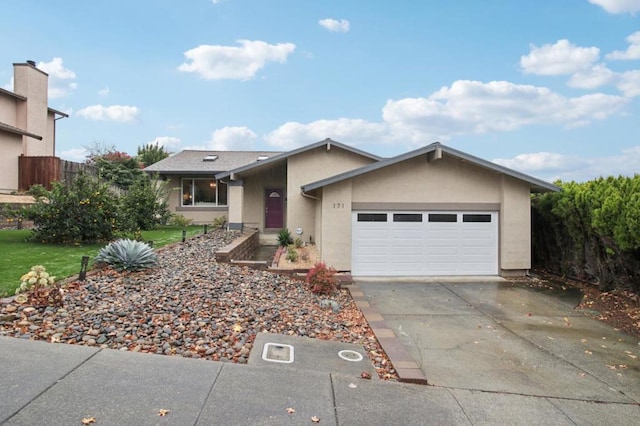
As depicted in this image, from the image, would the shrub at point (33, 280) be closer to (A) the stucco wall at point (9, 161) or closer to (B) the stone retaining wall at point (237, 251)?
(B) the stone retaining wall at point (237, 251)

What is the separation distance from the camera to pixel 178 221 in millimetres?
19141

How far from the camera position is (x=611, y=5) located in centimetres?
1072

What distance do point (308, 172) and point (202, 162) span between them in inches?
335

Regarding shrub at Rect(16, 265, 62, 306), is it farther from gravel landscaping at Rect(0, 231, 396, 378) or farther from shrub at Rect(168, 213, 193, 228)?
shrub at Rect(168, 213, 193, 228)

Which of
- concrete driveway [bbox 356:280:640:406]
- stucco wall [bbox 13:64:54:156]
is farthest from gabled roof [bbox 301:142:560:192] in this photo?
stucco wall [bbox 13:64:54:156]

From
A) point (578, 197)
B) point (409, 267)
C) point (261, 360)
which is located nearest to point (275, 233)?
point (409, 267)

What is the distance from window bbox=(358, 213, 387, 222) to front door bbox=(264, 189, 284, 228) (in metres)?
7.57

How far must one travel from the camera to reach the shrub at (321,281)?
27.5 ft

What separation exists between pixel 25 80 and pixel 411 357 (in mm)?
24953

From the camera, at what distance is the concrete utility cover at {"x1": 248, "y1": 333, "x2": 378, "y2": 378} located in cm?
430

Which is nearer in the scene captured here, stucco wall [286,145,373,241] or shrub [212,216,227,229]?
stucco wall [286,145,373,241]

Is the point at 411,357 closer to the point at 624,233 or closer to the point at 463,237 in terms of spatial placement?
the point at 624,233

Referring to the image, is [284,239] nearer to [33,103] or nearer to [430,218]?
[430,218]

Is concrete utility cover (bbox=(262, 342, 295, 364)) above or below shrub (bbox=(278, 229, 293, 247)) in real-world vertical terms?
below
